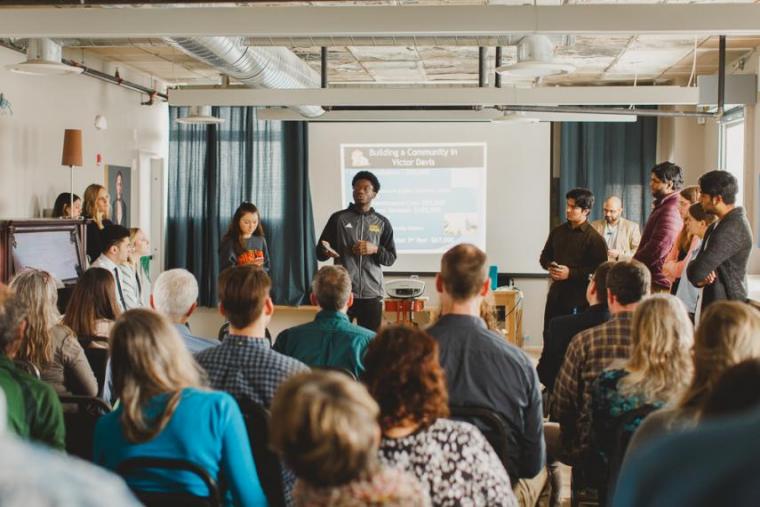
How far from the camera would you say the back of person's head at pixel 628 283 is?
11.7ft

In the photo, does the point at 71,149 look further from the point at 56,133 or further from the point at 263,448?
the point at 263,448

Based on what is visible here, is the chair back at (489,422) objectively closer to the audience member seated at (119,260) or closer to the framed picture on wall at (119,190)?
the audience member seated at (119,260)

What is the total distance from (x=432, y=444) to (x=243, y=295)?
3.88ft

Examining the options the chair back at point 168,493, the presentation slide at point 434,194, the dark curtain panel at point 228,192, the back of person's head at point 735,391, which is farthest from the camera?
the dark curtain panel at point 228,192

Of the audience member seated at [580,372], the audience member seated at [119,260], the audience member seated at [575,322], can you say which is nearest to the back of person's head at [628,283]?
the audience member seated at [580,372]

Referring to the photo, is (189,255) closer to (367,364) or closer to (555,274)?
(555,274)

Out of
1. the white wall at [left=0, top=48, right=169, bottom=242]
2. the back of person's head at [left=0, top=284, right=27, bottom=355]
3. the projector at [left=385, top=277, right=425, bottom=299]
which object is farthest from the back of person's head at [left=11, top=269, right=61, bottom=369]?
the projector at [left=385, top=277, right=425, bottom=299]

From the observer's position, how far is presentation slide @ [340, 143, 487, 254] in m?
10.9

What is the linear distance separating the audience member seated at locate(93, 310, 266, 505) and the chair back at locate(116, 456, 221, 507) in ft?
0.08

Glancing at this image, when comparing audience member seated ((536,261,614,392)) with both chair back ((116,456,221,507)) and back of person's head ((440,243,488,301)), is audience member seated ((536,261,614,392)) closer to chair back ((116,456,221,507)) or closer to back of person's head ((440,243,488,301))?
back of person's head ((440,243,488,301))

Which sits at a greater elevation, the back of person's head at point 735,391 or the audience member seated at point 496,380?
the back of person's head at point 735,391

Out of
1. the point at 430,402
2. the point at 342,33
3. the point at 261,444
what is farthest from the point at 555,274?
the point at 430,402

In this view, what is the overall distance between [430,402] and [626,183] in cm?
975

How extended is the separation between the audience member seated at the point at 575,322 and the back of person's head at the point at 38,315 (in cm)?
210
